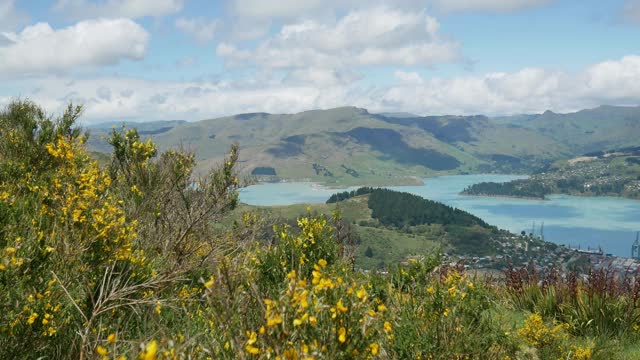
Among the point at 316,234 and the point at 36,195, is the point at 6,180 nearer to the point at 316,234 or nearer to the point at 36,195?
the point at 36,195

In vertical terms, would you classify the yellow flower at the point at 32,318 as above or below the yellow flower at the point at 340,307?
below

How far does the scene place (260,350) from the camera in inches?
176

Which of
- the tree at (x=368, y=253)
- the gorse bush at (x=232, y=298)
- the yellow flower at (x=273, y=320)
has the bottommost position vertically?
the tree at (x=368, y=253)

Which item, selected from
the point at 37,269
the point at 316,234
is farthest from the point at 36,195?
the point at 316,234

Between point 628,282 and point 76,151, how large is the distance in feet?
54.5

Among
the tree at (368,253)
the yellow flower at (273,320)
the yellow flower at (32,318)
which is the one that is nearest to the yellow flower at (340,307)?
the yellow flower at (273,320)

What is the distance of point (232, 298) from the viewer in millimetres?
5047

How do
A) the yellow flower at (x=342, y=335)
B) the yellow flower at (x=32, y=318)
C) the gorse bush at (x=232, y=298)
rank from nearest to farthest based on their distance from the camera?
the yellow flower at (x=342, y=335) → the gorse bush at (x=232, y=298) → the yellow flower at (x=32, y=318)

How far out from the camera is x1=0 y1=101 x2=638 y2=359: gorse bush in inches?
180

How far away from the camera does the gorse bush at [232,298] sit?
15.0 feet

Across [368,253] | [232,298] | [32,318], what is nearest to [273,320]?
[232,298]

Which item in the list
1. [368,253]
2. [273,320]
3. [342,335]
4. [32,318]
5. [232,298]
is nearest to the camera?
[273,320]

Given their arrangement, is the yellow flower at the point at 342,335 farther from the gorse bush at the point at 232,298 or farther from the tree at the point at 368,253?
the tree at the point at 368,253

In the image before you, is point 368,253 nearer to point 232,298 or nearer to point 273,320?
point 232,298
